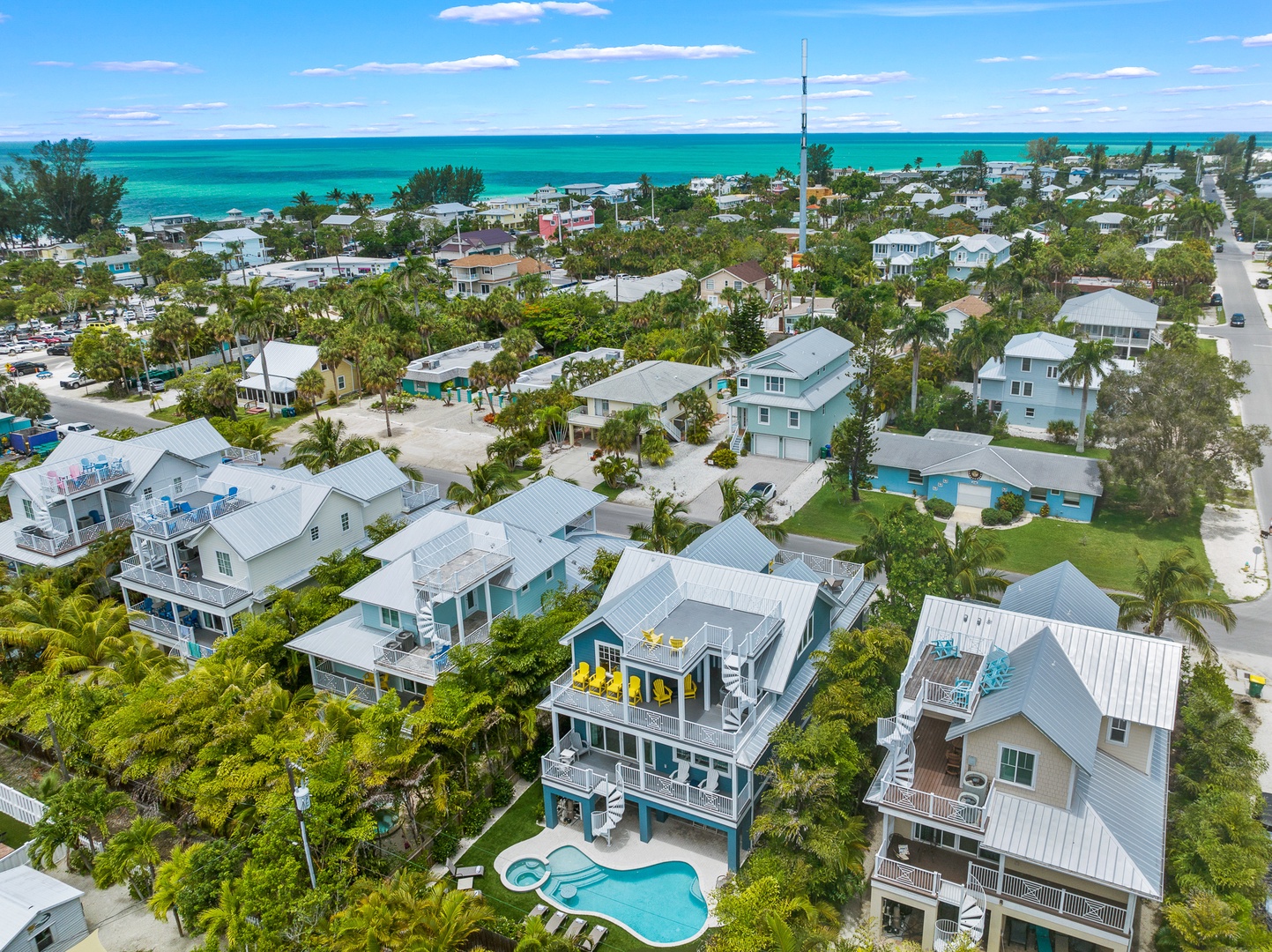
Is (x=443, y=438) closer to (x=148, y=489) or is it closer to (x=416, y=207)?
(x=148, y=489)

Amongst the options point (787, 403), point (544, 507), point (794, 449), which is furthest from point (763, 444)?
point (544, 507)

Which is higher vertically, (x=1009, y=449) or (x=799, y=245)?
(x=799, y=245)

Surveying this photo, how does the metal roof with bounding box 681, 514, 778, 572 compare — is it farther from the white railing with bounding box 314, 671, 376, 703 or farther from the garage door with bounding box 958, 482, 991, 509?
the garage door with bounding box 958, 482, 991, 509

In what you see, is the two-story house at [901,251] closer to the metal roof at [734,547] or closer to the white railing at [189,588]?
the metal roof at [734,547]

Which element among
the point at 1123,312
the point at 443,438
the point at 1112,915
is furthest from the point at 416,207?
the point at 1112,915

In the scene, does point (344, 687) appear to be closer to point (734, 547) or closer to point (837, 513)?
point (734, 547)
